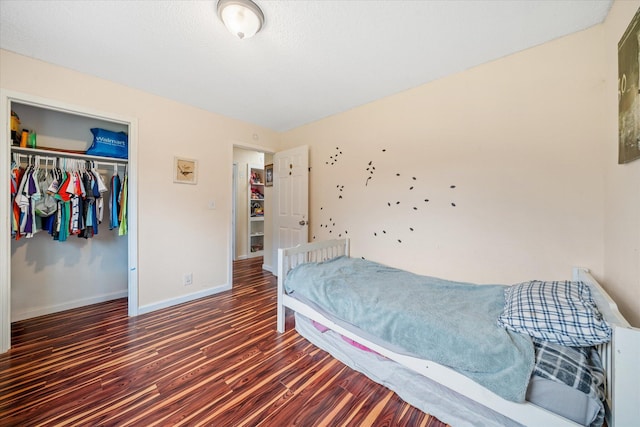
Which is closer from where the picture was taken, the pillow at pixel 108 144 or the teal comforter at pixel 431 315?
the teal comforter at pixel 431 315

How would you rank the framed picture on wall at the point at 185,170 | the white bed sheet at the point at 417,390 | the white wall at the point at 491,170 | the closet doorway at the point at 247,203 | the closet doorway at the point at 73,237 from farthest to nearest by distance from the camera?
the closet doorway at the point at 247,203
the framed picture on wall at the point at 185,170
the closet doorway at the point at 73,237
the white wall at the point at 491,170
the white bed sheet at the point at 417,390

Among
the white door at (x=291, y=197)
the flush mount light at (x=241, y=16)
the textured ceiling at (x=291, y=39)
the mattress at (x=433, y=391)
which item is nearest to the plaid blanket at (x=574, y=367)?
the mattress at (x=433, y=391)

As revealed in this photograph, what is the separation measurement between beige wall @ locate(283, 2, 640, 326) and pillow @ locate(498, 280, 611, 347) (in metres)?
0.21

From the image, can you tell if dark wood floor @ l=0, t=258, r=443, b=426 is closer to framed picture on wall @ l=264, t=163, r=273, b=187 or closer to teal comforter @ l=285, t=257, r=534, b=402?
teal comforter @ l=285, t=257, r=534, b=402

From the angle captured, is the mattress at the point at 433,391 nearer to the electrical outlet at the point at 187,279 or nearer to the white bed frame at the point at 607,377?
the white bed frame at the point at 607,377

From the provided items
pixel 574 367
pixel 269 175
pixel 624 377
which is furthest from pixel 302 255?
pixel 269 175

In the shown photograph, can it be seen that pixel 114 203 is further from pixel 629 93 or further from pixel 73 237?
pixel 629 93

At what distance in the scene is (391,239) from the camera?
2.46 meters

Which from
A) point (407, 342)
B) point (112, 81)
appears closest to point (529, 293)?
point (407, 342)

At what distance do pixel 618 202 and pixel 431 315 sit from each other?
1.21m

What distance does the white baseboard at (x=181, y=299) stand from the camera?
2.49 metres

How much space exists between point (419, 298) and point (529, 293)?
0.61 m

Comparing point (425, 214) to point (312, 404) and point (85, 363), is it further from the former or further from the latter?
point (85, 363)

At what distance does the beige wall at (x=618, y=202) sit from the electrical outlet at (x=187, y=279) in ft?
11.7
